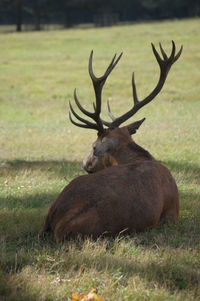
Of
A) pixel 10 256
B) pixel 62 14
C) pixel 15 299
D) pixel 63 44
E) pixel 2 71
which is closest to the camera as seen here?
pixel 15 299

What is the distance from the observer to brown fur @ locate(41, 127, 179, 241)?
6039 millimetres

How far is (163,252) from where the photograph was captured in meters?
5.90

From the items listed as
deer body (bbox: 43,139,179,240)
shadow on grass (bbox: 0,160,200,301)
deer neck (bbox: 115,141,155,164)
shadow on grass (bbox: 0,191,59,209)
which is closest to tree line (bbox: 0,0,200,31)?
shadow on grass (bbox: 0,191,59,209)

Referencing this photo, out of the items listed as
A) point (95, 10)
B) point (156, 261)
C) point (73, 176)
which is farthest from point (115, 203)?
point (95, 10)

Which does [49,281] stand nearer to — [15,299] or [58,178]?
[15,299]

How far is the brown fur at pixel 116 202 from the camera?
19.8 ft

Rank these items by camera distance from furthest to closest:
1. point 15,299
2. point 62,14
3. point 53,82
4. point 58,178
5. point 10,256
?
point 62,14 → point 53,82 → point 58,178 → point 10,256 → point 15,299

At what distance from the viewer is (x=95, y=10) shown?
74250mm

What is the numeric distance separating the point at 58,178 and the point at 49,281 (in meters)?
4.81

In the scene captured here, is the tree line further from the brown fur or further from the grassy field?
the brown fur

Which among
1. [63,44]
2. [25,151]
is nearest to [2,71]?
[63,44]

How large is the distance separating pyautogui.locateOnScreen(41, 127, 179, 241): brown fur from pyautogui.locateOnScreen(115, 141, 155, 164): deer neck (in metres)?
0.70

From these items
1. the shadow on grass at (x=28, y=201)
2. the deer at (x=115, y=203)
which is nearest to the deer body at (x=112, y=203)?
the deer at (x=115, y=203)

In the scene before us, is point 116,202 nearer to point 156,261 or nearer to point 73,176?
point 156,261
